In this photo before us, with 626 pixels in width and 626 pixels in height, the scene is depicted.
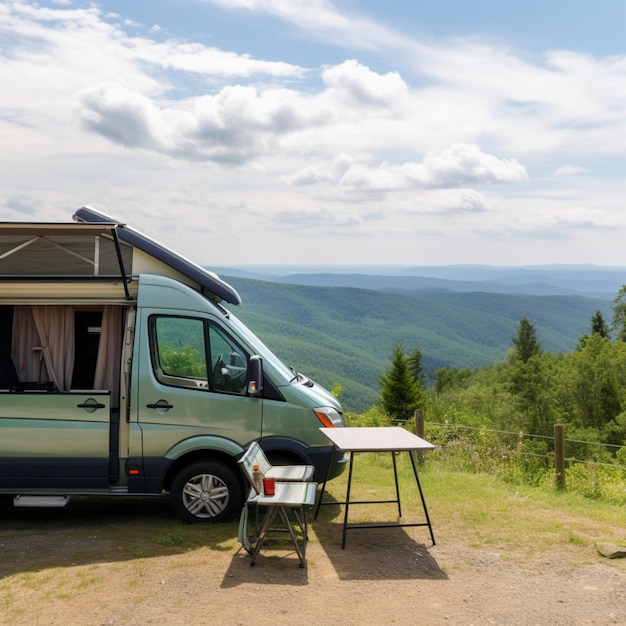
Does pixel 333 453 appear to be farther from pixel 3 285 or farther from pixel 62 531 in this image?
pixel 3 285

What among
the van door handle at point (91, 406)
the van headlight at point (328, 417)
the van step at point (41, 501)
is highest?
the van door handle at point (91, 406)

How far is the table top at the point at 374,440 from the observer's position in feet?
22.6

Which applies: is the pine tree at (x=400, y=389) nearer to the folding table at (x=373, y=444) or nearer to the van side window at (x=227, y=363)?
the folding table at (x=373, y=444)

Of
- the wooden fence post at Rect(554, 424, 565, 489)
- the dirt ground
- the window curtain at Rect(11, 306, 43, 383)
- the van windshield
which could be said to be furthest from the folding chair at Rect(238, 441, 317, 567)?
the wooden fence post at Rect(554, 424, 565, 489)

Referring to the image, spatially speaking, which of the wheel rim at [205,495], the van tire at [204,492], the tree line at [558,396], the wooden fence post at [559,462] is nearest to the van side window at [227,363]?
the van tire at [204,492]

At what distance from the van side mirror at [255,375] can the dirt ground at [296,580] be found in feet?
4.64

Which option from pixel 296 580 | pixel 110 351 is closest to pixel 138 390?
pixel 110 351

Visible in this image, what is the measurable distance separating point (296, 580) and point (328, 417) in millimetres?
2242

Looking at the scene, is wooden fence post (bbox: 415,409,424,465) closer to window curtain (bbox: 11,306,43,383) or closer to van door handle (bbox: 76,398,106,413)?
van door handle (bbox: 76,398,106,413)

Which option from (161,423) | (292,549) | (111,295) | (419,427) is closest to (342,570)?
(292,549)

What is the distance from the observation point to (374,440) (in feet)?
24.5

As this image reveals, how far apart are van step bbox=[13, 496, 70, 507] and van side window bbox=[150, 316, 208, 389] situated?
5.28 feet

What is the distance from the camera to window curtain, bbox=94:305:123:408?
8.22 meters

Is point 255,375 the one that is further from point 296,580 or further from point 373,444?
point 296,580
